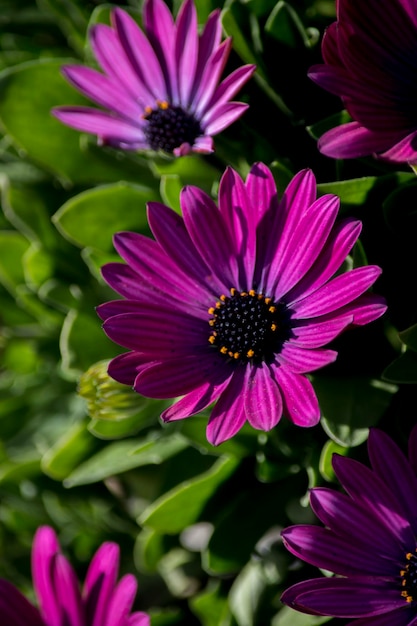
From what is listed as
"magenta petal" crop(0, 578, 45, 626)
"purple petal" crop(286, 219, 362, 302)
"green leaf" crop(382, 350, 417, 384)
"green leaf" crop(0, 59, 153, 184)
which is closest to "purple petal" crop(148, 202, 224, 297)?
"purple petal" crop(286, 219, 362, 302)

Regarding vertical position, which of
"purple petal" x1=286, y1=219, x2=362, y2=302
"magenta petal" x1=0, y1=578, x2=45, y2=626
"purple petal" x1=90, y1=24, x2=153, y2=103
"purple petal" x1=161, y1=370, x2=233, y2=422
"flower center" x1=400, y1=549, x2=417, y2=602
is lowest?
"flower center" x1=400, y1=549, x2=417, y2=602

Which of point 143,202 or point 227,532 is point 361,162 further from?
point 227,532

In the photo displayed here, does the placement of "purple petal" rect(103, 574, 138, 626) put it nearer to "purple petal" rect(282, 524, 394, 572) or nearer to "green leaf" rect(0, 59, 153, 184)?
"purple petal" rect(282, 524, 394, 572)

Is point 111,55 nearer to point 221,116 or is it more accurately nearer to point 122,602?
point 221,116

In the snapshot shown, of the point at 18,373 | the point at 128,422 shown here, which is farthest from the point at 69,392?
the point at 128,422

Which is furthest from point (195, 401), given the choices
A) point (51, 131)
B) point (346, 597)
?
point (51, 131)

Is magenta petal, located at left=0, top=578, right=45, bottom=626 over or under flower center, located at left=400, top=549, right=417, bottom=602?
over

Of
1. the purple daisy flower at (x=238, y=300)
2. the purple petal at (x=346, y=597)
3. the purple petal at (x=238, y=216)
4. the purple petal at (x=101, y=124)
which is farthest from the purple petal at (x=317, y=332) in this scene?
the purple petal at (x=101, y=124)
